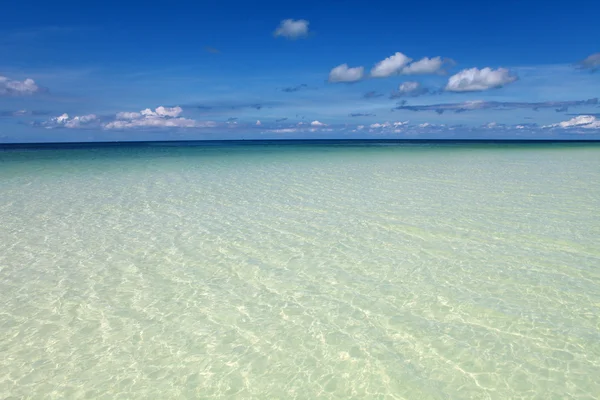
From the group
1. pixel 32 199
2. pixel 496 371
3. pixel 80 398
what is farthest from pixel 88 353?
pixel 32 199

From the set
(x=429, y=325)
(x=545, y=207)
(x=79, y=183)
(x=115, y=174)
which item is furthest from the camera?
(x=115, y=174)

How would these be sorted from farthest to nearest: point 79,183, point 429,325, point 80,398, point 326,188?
point 79,183 < point 326,188 < point 429,325 < point 80,398

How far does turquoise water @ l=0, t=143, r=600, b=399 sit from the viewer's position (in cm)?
376

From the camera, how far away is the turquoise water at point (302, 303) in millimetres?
3758

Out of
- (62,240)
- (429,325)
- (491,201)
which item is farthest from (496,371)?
(491,201)

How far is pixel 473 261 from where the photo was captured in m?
6.63

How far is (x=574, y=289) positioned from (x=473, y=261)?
4.77 feet

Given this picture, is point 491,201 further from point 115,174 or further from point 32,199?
point 115,174

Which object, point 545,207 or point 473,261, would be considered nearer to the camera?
point 473,261

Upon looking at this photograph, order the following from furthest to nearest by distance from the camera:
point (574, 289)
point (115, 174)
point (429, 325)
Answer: point (115, 174) → point (574, 289) → point (429, 325)

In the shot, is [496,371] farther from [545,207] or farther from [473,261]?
[545,207]

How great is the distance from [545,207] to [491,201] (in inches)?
54.7

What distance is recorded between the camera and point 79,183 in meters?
16.4

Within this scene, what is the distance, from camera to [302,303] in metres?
5.28
